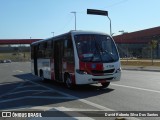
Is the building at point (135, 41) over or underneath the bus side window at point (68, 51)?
over

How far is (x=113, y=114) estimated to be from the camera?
9.72m

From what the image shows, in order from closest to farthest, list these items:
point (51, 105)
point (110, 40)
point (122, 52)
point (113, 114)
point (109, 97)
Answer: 1. point (113, 114)
2. point (51, 105)
3. point (109, 97)
4. point (110, 40)
5. point (122, 52)

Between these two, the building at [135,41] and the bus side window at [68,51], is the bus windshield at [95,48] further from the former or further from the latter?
the building at [135,41]

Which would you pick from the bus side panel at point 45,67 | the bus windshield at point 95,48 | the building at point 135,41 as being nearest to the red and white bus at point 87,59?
the bus windshield at point 95,48

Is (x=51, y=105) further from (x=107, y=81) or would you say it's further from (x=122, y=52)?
(x=122, y=52)

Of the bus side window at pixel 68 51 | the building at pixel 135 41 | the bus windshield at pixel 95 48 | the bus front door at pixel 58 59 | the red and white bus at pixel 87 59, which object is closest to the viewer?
the red and white bus at pixel 87 59

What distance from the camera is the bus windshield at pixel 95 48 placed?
1598 centimetres

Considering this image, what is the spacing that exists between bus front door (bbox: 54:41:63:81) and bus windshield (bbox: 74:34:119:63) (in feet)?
7.04

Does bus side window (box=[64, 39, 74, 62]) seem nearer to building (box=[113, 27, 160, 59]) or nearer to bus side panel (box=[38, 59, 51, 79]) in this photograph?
bus side panel (box=[38, 59, 51, 79])

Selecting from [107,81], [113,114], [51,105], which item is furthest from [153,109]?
[107,81]

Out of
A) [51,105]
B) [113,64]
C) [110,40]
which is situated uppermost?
[110,40]

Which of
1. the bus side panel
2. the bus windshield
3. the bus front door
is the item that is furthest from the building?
the bus windshield

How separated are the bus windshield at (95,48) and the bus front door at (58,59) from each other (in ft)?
7.04

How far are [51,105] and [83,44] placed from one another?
16.6 ft
